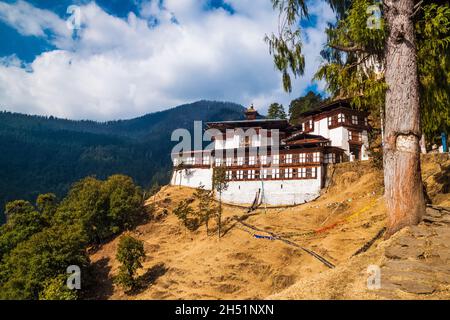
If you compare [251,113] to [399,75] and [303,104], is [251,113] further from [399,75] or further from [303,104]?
[399,75]

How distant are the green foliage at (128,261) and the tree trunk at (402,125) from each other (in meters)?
36.4

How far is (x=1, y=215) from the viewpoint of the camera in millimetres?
148500

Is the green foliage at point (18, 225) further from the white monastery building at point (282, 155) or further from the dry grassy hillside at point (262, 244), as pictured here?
the white monastery building at point (282, 155)

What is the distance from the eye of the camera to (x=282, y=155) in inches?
2147

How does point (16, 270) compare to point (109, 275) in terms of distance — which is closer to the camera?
point (16, 270)

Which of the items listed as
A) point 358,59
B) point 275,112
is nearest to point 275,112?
point 275,112

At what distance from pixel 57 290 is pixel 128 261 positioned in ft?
26.1

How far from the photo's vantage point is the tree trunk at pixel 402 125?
1007 cm

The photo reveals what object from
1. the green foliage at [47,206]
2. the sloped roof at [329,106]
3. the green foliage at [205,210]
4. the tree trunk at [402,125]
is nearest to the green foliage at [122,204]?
the green foliage at [205,210]

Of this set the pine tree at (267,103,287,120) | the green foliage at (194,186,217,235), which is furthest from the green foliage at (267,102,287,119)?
the green foliage at (194,186,217,235)

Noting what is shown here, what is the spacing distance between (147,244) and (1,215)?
425 ft

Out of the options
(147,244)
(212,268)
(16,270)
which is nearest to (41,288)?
(16,270)

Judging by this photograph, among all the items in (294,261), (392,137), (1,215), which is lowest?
(1,215)
